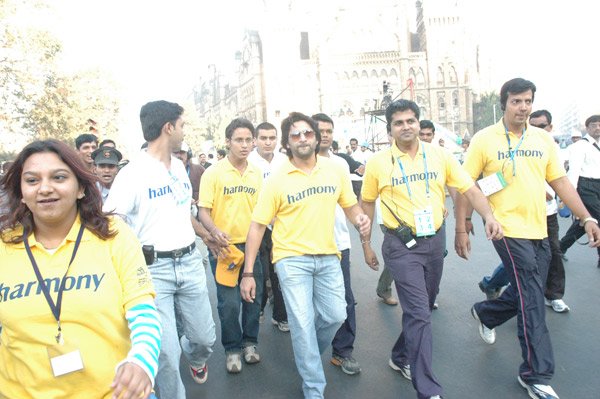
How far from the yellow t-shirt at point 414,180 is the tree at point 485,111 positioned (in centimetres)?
7478

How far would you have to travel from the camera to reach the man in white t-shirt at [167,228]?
3270mm

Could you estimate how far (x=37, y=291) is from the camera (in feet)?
6.30

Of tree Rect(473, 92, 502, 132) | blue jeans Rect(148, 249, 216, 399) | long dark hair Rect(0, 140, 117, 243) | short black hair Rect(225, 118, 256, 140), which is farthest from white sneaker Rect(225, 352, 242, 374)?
tree Rect(473, 92, 502, 132)

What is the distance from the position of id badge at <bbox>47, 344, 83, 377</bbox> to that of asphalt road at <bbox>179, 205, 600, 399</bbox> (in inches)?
89.6

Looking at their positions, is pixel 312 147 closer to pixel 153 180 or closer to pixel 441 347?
pixel 153 180

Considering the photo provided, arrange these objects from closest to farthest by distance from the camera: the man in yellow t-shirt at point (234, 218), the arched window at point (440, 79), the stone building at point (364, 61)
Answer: the man in yellow t-shirt at point (234, 218), the stone building at point (364, 61), the arched window at point (440, 79)

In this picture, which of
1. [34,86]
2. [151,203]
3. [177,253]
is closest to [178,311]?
[177,253]

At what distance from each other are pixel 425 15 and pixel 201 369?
76.5 meters

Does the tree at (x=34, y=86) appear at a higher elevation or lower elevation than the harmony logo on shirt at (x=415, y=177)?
higher

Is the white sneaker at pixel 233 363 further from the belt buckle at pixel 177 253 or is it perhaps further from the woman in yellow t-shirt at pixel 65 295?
the woman in yellow t-shirt at pixel 65 295

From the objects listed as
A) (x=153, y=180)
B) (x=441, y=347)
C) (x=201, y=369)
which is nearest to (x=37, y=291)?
(x=153, y=180)

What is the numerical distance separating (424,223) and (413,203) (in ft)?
0.58

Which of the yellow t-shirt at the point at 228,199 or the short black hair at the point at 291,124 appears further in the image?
the yellow t-shirt at the point at 228,199

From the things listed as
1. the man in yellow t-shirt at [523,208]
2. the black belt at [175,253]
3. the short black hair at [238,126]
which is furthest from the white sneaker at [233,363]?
the man in yellow t-shirt at [523,208]
